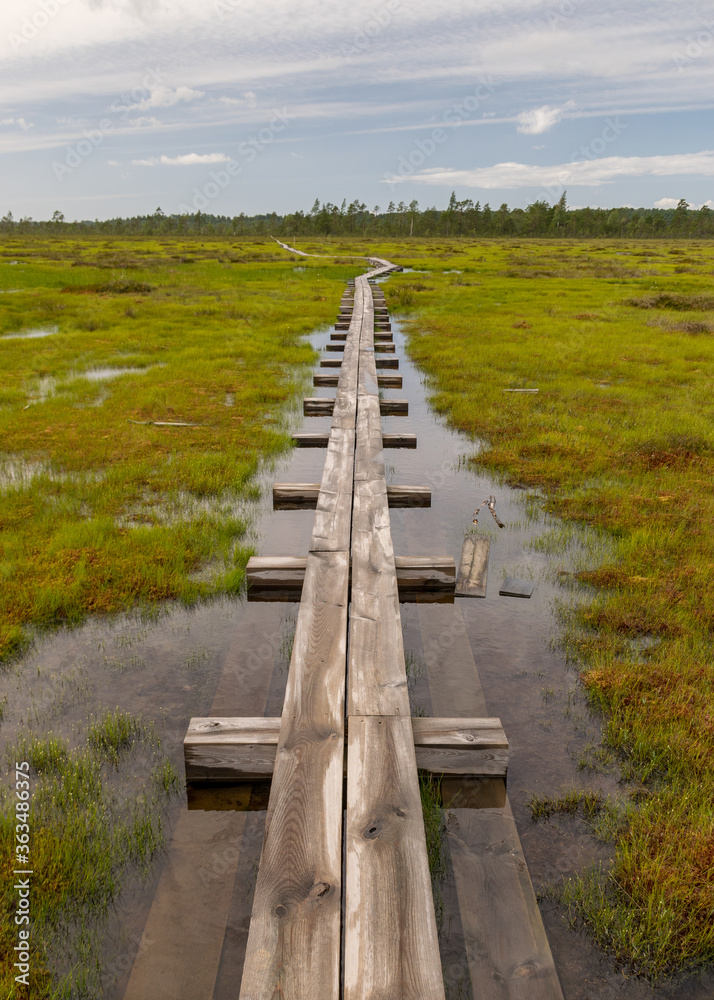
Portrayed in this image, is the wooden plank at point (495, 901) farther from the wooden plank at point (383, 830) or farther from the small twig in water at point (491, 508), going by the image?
the small twig in water at point (491, 508)

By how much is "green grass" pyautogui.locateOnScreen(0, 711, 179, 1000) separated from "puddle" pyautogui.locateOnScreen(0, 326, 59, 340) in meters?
16.0

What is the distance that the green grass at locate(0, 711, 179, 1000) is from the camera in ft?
7.05

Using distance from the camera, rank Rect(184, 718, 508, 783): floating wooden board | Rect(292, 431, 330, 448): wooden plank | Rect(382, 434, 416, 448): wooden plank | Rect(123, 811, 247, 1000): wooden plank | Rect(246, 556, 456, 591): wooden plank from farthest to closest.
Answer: Rect(292, 431, 330, 448): wooden plank, Rect(382, 434, 416, 448): wooden plank, Rect(246, 556, 456, 591): wooden plank, Rect(184, 718, 508, 783): floating wooden board, Rect(123, 811, 247, 1000): wooden plank

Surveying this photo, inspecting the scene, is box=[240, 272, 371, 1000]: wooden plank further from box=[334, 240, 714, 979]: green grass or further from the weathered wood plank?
the weathered wood plank

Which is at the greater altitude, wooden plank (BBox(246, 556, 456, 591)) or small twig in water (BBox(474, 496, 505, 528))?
wooden plank (BBox(246, 556, 456, 591))

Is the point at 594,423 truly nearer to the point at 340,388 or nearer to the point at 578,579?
the point at 340,388

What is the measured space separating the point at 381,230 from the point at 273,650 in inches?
5750

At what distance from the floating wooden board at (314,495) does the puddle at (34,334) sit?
45.5 ft

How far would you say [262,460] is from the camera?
7.66 metres

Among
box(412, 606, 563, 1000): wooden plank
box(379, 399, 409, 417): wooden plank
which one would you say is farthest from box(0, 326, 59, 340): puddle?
box(412, 606, 563, 1000): wooden plank

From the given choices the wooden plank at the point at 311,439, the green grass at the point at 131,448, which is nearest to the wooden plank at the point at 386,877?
the green grass at the point at 131,448

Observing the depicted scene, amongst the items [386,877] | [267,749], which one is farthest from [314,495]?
[386,877]

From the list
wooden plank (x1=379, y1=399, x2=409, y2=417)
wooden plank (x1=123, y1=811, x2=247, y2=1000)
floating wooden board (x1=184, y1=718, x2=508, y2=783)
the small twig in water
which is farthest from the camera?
wooden plank (x1=379, y1=399, x2=409, y2=417)

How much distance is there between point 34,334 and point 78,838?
1800cm
